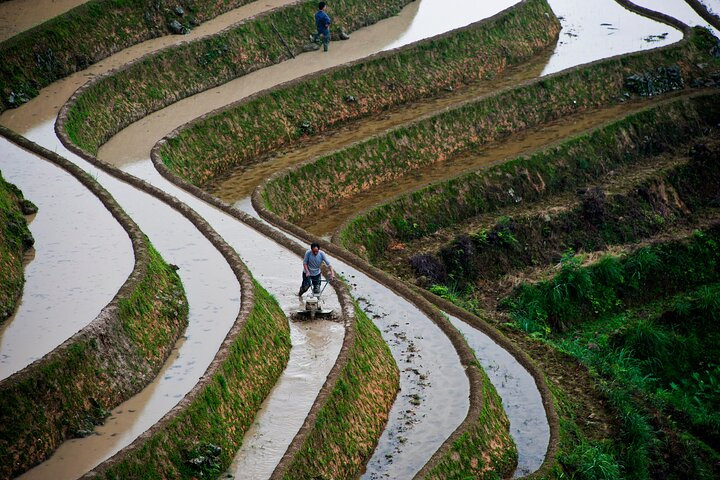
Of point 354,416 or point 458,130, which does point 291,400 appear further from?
point 458,130

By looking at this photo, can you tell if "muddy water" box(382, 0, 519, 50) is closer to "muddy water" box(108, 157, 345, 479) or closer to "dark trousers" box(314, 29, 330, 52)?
"dark trousers" box(314, 29, 330, 52)

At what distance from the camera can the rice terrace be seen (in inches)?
526

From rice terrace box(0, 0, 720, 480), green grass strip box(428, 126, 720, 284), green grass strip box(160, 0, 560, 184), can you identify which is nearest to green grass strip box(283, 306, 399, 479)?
rice terrace box(0, 0, 720, 480)

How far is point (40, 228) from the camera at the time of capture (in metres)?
17.2

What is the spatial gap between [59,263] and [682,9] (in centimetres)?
2482

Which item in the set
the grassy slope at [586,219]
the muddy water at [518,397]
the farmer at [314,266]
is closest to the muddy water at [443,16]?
the grassy slope at [586,219]

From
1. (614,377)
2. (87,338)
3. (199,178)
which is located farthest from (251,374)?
(199,178)

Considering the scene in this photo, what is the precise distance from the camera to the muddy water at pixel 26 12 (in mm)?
25516

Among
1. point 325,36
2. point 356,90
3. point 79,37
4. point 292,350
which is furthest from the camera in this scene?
point 325,36

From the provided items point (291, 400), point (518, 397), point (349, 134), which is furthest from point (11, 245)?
point (349, 134)

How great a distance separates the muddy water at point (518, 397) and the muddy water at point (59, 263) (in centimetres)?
549

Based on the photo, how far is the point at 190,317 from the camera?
50.9ft

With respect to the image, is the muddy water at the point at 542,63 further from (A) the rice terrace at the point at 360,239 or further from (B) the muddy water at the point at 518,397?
(B) the muddy water at the point at 518,397

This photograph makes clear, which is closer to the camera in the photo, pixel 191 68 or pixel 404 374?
pixel 404 374
